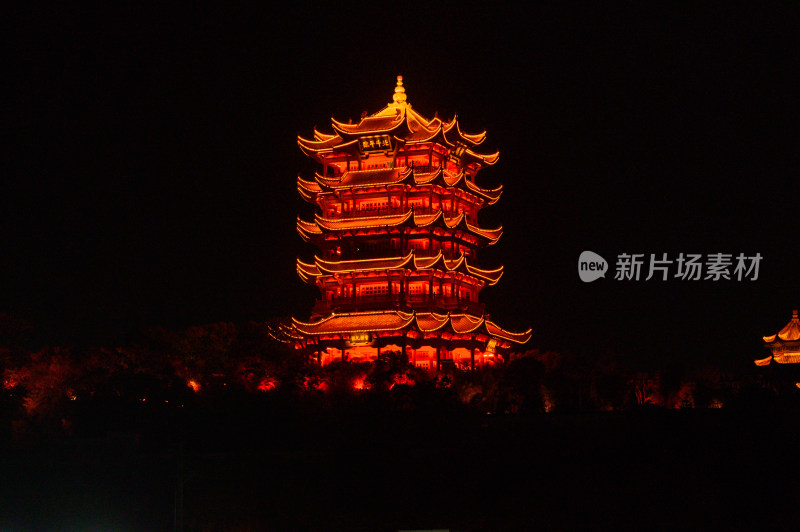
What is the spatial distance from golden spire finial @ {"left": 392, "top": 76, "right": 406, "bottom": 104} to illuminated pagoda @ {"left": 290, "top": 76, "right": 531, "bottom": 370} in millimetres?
44

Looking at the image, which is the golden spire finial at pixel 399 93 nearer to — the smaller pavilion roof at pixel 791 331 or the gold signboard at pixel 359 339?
the gold signboard at pixel 359 339

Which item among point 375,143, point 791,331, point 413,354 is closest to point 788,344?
point 791,331

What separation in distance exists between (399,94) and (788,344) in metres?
19.7

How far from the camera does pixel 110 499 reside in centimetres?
5522

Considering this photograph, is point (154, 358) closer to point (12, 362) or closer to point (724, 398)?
point (12, 362)

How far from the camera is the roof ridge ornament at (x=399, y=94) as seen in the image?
230 feet

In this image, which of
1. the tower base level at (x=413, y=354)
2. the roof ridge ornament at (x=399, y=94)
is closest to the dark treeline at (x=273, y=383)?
the tower base level at (x=413, y=354)

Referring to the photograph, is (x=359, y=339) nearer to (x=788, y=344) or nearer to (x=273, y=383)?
(x=273, y=383)

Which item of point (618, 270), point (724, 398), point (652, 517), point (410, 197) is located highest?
point (410, 197)

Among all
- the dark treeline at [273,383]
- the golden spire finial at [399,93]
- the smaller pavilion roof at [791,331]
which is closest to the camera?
the dark treeline at [273,383]

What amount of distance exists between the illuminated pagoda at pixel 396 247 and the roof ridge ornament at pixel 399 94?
0.04 meters

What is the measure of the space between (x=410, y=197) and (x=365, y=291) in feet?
14.9

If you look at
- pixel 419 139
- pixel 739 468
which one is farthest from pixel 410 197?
pixel 739 468

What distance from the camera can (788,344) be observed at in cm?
6656
